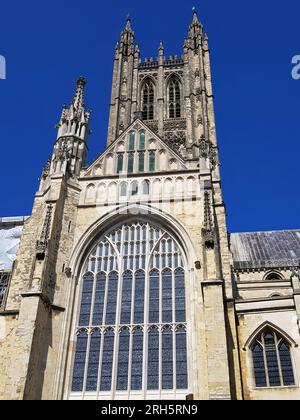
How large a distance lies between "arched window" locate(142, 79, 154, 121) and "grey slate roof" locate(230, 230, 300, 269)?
14.7m

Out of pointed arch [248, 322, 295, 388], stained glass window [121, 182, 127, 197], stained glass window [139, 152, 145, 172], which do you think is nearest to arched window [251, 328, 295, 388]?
pointed arch [248, 322, 295, 388]

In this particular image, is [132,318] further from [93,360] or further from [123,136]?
[123,136]

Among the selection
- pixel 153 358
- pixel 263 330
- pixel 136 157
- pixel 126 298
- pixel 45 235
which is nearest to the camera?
pixel 153 358

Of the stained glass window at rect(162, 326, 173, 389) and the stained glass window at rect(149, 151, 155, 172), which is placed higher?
the stained glass window at rect(149, 151, 155, 172)

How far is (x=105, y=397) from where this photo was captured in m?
15.7

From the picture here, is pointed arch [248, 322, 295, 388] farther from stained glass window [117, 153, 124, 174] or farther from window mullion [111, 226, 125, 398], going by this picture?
stained glass window [117, 153, 124, 174]

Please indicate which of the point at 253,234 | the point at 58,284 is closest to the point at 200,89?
the point at 253,234

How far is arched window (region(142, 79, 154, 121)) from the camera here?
39906 millimetres

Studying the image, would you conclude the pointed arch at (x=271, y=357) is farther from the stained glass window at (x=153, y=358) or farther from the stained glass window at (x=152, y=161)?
the stained glass window at (x=152, y=161)

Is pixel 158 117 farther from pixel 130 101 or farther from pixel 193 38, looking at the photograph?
pixel 193 38

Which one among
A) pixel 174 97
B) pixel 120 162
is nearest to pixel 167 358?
pixel 120 162

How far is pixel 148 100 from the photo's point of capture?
41.2 metres

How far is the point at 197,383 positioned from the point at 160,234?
255 inches

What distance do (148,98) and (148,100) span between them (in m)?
0.29
